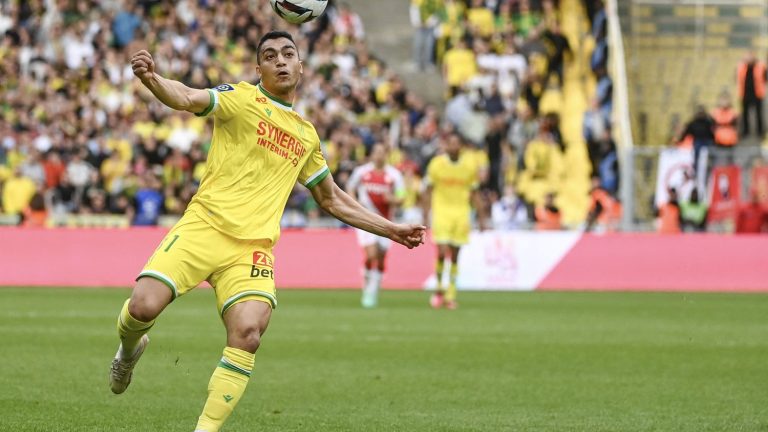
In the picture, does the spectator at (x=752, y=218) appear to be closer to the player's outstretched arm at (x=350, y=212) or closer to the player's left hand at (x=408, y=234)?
the player's outstretched arm at (x=350, y=212)

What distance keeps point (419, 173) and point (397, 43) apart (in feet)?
22.8

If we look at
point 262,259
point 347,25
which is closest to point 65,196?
point 347,25

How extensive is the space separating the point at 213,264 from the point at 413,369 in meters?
4.66

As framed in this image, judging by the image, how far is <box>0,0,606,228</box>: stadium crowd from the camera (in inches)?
1084

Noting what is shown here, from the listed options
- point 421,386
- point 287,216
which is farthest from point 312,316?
point 287,216

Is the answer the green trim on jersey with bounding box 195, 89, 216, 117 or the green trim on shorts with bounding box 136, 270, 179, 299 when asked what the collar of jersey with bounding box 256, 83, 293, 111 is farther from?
the green trim on shorts with bounding box 136, 270, 179, 299

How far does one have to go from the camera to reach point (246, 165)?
824 cm

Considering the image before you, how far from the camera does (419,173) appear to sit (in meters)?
28.5

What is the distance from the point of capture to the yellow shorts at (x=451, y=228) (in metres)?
20.6

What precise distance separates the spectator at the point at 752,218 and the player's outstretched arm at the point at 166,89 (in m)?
19.4

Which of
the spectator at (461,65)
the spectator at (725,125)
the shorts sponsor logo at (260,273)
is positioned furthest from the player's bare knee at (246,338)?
the spectator at (461,65)

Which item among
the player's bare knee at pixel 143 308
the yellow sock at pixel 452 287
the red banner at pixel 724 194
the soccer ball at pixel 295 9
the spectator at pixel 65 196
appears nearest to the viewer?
the player's bare knee at pixel 143 308

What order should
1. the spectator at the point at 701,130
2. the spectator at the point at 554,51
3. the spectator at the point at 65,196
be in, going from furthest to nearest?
1. the spectator at the point at 554,51
2. the spectator at the point at 701,130
3. the spectator at the point at 65,196

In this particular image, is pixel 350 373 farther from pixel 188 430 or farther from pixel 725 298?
pixel 725 298
